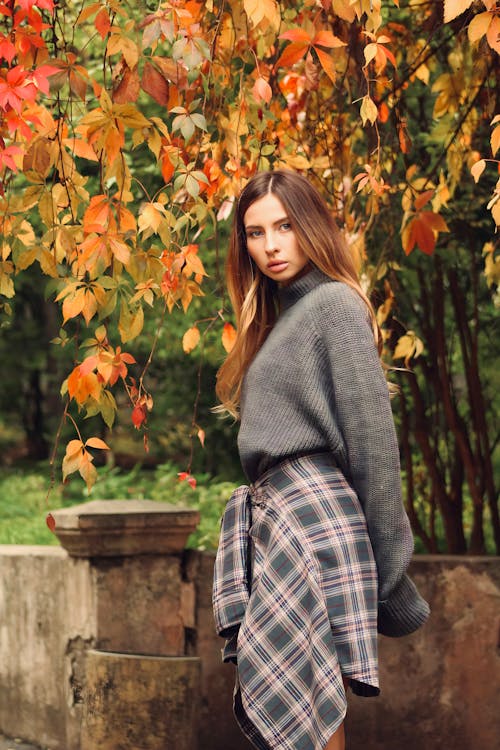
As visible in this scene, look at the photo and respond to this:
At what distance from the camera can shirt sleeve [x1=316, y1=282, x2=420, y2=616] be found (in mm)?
2947

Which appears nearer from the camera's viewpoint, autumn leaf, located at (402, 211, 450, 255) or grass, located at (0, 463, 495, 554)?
autumn leaf, located at (402, 211, 450, 255)

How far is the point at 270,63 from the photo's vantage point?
493 cm

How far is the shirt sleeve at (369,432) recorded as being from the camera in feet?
9.67

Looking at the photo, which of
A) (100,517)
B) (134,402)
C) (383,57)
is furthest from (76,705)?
(383,57)

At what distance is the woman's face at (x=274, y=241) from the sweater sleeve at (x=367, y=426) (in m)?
0.17

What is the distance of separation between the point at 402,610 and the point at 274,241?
1.10m

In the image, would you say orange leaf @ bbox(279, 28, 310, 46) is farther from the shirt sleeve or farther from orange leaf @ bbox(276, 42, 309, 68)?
the shirt sleeve

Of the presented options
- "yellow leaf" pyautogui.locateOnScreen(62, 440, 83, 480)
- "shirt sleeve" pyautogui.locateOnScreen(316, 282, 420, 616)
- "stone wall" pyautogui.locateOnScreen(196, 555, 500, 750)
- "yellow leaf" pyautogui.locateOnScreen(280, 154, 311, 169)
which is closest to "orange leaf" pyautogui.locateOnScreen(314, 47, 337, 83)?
"shirt sleeve" pyautogui.locateOnScreen(316, 282, 420, 616)

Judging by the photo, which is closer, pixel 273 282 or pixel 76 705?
pixel 273 282

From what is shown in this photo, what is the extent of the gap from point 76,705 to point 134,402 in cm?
160

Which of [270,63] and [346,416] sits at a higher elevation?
[270,63]

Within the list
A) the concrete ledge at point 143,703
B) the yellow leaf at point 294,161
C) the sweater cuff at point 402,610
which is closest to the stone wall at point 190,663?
the concrete ledge at point 143,703

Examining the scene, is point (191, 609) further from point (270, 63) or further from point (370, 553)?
point (270, 63)

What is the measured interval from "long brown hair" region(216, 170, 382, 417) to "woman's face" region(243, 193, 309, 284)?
23 millimetres
